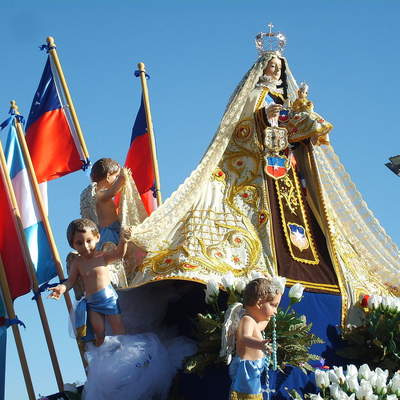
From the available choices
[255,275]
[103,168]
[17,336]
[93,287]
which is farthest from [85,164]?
[255,275]

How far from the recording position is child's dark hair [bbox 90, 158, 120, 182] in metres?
10.4

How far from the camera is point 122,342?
29.1 ft

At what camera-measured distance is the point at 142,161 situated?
13203mm

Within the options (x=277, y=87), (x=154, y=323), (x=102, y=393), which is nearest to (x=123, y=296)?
(x=154, y=323)

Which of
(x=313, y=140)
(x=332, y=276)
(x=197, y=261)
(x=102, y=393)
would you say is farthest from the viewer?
(x=313, y=140)

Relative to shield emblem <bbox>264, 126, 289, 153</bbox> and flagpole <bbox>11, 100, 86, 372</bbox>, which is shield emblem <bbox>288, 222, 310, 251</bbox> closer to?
shield emblem <bbox>264, 126, 289, 153</bbox>

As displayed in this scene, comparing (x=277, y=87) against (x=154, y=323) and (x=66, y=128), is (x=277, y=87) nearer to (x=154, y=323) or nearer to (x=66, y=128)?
(x=66, y=128)

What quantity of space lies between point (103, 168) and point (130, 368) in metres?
2.78

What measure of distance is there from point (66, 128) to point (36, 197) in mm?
1207

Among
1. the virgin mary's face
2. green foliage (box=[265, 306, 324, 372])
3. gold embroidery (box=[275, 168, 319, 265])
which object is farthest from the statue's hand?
green foliage (box=[265, 306, 324, 372])

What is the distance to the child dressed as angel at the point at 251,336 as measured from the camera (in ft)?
25.6

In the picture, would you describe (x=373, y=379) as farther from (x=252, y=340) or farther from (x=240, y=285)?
(x=240, y=285)

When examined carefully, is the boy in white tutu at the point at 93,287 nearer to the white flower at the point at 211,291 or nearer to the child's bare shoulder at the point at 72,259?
the child's bare shoulder at the point at 72,259

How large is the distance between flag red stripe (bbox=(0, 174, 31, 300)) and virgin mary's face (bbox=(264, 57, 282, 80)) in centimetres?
393
